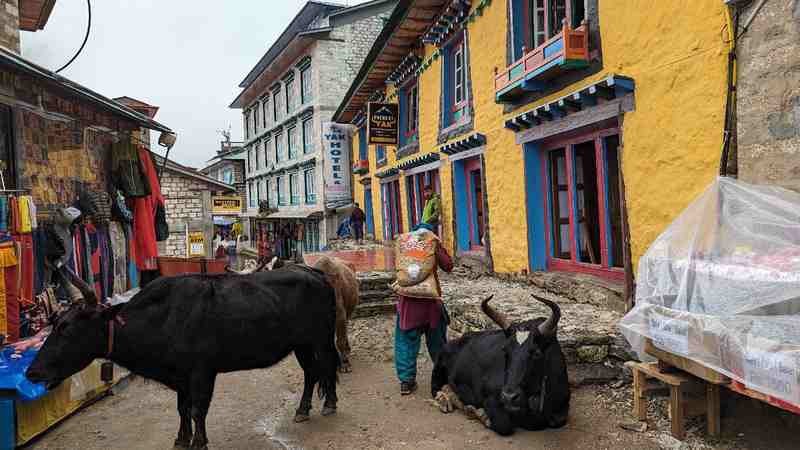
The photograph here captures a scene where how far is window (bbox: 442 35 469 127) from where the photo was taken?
35.4 feet

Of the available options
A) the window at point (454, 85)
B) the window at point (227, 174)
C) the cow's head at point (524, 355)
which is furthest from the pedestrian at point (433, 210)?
the window at point (227, 174)

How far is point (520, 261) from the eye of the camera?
8.44 m

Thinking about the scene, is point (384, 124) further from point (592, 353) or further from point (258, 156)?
point (258, 156)

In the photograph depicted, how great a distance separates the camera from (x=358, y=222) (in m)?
18.9

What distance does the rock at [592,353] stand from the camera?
5312mm

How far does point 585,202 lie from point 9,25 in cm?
846

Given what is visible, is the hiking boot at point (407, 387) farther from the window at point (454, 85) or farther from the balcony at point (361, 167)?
the balcony at point (361, 167)

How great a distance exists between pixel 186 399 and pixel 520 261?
5.34 metres

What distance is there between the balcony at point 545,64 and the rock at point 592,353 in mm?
3250

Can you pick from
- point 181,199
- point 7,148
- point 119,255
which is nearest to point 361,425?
point 7,148

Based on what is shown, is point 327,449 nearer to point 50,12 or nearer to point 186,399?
point 186,399

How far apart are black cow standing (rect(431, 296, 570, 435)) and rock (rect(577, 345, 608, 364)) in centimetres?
64

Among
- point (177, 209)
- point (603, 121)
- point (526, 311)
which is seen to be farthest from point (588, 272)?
point (177, 209)

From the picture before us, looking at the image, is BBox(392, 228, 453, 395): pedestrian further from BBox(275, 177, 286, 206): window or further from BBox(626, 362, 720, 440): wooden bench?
BBox(275, 177, 286, 206): window
